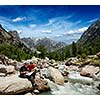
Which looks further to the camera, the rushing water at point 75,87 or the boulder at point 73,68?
the boulder at point 73,68

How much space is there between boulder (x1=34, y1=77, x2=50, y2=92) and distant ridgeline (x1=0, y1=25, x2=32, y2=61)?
418 mm

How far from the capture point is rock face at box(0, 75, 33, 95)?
7428 millimetres

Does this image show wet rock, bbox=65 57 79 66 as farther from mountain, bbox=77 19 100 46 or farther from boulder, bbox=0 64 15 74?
Result: boulder, bbox=0 64 15 74

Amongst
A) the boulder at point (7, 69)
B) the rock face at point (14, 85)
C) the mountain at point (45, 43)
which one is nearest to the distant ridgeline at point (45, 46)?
the mountain at point (45, 43)

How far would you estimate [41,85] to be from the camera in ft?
25.0

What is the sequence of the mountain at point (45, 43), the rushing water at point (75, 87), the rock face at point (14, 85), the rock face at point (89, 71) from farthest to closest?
the rock face at point (89, 71)
the mountain at point (45, 43)
the rushing water at point (75, 87)
the rock face at point (14, 85)

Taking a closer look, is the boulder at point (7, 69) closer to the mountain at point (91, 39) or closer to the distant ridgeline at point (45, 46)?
the distant ridgeline at point (45, 46)

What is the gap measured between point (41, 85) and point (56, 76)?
1.00 ft

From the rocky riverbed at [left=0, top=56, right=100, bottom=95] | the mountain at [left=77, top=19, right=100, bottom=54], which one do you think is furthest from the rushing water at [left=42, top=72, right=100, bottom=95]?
the mountain at [left=77, top=19, right=100, bottom=54]

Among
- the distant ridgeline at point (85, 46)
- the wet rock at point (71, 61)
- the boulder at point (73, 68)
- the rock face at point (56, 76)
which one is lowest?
the rock face at point (56, 76)

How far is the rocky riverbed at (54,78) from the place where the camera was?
7504 millimetres

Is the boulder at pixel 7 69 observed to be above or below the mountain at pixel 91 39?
below
